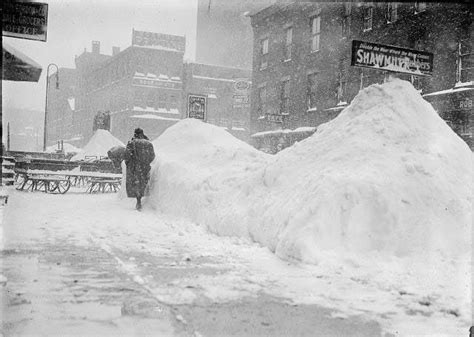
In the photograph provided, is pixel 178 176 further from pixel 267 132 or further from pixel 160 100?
pixel 160 100

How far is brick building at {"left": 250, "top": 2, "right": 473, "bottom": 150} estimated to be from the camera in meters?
17.3

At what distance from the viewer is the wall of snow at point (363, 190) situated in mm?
6211

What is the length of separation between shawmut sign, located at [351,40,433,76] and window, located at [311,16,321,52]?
53.1ft

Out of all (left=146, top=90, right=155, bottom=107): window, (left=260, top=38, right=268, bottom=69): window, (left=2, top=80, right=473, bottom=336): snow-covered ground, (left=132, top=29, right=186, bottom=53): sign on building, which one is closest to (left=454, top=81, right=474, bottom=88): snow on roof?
(left=2, top=80, right=473, bottom=336): snow-covered ground

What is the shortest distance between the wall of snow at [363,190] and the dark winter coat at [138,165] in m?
2.52

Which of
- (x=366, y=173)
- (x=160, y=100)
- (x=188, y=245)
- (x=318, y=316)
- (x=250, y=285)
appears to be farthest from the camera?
(x=160, y=100)

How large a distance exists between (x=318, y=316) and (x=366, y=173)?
10.5ft

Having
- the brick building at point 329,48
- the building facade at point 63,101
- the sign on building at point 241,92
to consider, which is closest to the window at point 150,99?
the sign on building at point 241,92

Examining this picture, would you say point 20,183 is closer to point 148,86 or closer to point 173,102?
point 148,86

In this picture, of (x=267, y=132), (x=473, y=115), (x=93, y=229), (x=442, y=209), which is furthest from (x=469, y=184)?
(x=267, y=132)

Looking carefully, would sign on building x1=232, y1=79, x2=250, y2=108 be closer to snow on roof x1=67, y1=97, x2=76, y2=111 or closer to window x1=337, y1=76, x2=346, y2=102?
window x1=337, y1=76, x2=346, y2=102

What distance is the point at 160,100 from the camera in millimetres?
46656

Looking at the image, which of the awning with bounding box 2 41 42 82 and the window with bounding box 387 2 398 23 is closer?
the awning with bounding box 2 41 42 82

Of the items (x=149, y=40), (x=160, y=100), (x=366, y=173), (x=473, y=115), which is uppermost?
(x=149, y=40)
